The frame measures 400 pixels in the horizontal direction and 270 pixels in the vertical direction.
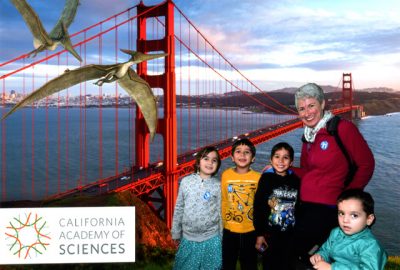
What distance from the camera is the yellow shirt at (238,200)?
97.9 inches

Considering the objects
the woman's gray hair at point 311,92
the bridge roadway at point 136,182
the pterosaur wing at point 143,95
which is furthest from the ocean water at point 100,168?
the woman's gray hair at point 311,92

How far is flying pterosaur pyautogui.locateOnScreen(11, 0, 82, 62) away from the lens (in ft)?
9.84

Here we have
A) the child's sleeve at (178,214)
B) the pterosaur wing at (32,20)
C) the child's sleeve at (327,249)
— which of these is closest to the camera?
the child's sleeve at (327,249)

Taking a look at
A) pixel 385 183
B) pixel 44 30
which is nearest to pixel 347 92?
pixel 385 183

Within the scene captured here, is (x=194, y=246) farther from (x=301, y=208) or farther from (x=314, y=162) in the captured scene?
(x=314, y=162)

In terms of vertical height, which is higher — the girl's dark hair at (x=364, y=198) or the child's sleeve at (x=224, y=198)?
the girl's dark hair at (x=364, y=198)

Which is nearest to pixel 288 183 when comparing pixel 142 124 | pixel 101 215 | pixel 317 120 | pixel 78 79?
pixel 317 120

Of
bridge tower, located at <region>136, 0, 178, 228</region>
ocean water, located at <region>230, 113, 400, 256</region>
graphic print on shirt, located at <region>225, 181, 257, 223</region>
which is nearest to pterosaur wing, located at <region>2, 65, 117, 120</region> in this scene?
graphic print on shirt, located at <region>225, 181, 257, 223</region>

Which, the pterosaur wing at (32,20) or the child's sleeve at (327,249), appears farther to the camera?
the pterosaur wing at (32,20)

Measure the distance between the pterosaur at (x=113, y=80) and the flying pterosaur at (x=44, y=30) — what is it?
27 cm

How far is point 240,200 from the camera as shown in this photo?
2.50m

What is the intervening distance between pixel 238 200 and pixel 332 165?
2.35 ft

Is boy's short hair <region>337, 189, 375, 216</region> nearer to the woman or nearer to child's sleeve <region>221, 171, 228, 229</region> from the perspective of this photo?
the woman

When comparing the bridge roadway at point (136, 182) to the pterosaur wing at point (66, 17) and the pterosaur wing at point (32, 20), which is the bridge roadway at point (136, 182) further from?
the pterosaur wing at point (32, 20)
